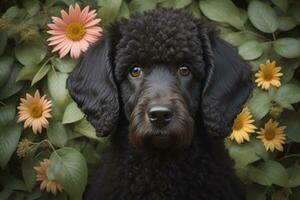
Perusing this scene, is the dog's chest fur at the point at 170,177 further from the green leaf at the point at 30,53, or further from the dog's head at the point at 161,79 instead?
the green leaf at the point at 30,53

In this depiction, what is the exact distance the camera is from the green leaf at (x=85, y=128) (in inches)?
175

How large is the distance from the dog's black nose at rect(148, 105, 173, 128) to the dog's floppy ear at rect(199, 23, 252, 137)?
0.32 meters

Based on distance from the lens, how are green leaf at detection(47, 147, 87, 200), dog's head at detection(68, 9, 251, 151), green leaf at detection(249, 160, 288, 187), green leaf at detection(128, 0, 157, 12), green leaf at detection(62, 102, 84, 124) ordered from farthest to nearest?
green leaf at detection(128, 0, 157, 12) < green leaf at detection(249, 160, 288, 187) < green leaf at detection(62, 102, 84, 124) < green leaf at detection(47, 147, 87, 200) < dog's head at detection(68, 9, 251, 151)

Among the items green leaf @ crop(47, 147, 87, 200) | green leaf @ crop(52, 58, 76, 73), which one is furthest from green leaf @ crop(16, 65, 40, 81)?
green leaf @ crop(47, 147, 87, 200)

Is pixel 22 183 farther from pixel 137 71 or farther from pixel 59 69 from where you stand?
pixel 137 71

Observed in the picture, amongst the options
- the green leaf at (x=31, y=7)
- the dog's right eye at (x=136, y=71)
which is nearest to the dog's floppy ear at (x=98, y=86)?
the dog's right eye at (x=136, y=71)

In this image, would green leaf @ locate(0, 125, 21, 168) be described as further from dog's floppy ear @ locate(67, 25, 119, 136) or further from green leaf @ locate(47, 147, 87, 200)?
dog's floppy ear @ locate(67, 25, 119, 136)

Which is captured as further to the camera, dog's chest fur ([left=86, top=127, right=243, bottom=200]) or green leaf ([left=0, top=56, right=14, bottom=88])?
green leaf ([left=0, top=56, right=14, bottom=88])

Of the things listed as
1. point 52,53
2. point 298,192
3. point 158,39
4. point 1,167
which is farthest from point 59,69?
point 298,192

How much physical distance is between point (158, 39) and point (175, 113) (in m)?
0.39

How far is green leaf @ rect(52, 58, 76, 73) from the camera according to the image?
14.7 ft

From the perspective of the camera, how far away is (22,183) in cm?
471

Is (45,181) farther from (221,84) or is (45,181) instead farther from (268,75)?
(268,75)

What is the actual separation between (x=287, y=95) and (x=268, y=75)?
159mm
